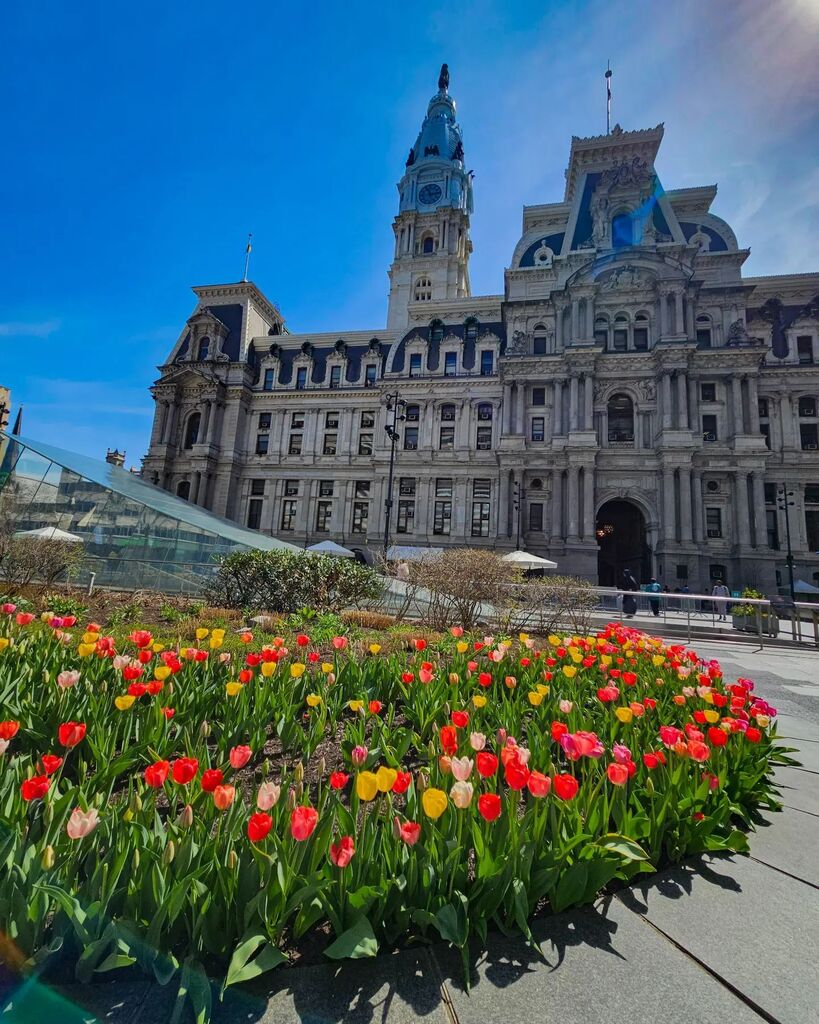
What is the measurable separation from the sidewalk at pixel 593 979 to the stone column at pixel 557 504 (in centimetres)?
2937

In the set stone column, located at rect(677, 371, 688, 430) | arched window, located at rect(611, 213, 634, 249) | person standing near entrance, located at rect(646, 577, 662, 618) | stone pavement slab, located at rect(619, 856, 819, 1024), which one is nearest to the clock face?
arched window, located at rect(611, 213, 634, 249)

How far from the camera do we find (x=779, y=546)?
30.0 metres

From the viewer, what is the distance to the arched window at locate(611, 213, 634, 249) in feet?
113

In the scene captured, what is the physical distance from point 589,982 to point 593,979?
2cm

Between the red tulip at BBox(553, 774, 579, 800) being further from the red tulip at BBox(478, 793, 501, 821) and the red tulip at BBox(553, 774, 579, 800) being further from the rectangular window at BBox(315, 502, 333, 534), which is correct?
the rectangular window at BBox(315, 502, 333, 534)

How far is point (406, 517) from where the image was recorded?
3672 cm

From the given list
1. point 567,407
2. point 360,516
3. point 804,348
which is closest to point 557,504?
point 567,407

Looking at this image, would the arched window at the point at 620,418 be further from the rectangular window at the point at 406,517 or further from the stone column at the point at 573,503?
the rectangular window at the point at 406,517

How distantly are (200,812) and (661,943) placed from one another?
2098 mm

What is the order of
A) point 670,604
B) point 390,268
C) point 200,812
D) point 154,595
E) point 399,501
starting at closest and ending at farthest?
point 200,812 → point 154,595 → point 670,604 → point 399,501 → point 390,268

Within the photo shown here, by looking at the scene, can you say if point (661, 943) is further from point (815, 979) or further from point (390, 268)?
point (390, 268)

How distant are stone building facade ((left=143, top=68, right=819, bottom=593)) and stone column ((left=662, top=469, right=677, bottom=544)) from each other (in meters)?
0.10

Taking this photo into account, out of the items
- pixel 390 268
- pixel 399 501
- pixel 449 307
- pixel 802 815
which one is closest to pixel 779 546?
pixel 399 501

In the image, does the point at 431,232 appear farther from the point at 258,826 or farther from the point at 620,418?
the point at 258,826
